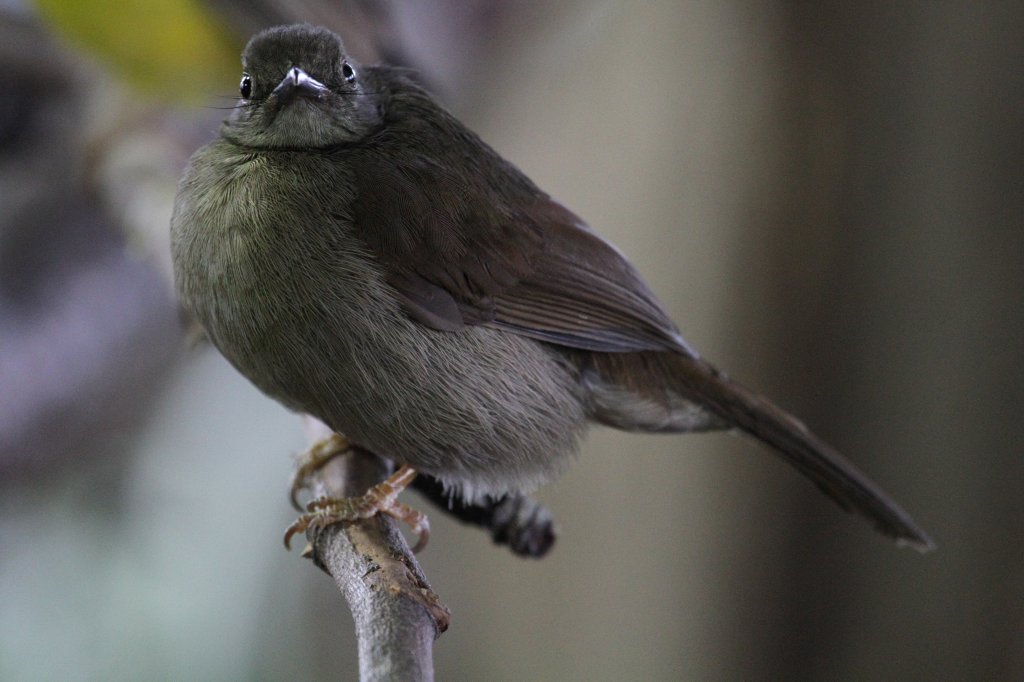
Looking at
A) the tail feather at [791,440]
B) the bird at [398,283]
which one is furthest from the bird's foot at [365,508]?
the tail feather at [791,440]

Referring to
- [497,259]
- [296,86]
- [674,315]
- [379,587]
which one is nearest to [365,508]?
[379,587]

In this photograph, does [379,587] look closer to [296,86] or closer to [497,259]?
[497,259]

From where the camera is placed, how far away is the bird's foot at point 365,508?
1.71m

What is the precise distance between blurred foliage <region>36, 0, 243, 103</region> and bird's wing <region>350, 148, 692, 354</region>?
96cm

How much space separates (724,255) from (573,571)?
126 centimetres

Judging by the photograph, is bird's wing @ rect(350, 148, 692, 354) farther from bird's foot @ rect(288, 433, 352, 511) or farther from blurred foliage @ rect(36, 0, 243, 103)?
blurred foliage @ rect(36, 0, 243, 103)

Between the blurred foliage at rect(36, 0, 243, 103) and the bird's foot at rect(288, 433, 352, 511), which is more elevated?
the blurred foliage at rect(36, 0, 243, 103)

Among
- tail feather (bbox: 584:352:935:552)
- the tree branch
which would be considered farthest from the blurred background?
tail feather (bbox: 584:352:935:552)

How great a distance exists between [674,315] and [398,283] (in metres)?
1.97

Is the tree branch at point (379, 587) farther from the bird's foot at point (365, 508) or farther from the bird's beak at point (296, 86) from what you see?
the bird's beak at point (296, 86)

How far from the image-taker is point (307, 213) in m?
1.59

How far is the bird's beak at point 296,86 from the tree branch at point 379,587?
0.71m

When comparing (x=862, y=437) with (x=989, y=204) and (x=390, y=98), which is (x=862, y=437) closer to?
(x=989, y=204)

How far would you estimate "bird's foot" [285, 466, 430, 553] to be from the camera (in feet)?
5.62
